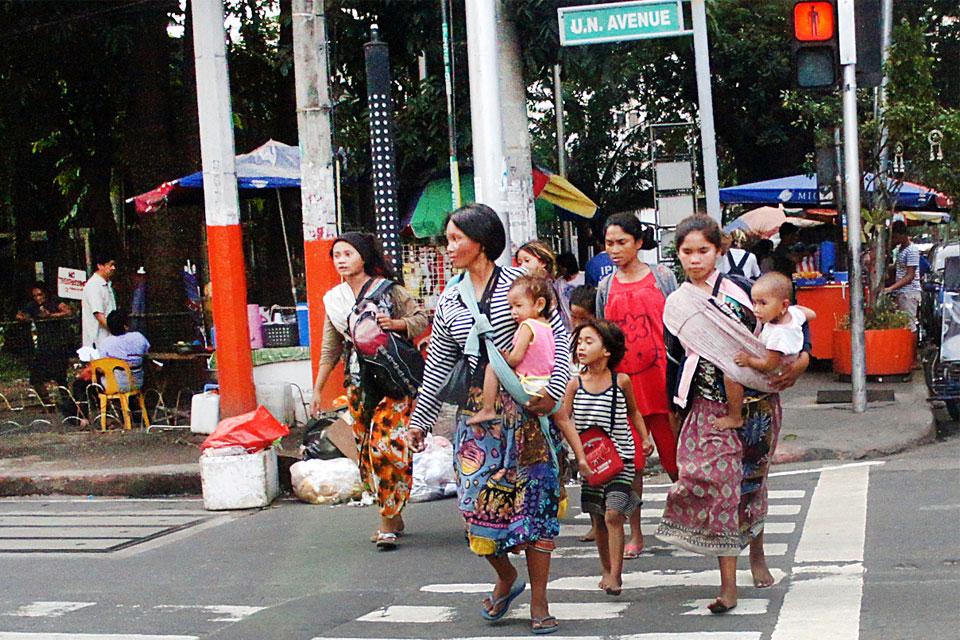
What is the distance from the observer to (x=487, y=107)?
1077 centimetres

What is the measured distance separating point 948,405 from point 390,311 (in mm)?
6303

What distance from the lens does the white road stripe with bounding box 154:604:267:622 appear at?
638 centimetres

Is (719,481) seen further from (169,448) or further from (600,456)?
(169,448)

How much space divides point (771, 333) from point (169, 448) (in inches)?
296

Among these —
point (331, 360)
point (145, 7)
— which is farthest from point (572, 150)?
point (331, 360)

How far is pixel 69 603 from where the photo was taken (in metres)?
6.89

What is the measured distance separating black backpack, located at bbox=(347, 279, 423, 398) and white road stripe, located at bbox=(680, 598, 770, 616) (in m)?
2.36

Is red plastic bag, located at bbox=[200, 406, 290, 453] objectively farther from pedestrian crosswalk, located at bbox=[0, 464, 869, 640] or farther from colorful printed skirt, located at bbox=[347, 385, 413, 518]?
pedestrian crosswalk, located at bbox=[0, 464, 869, 640]

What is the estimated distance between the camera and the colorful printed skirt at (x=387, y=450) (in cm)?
796

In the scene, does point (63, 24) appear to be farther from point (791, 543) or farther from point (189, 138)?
point (791, 543)

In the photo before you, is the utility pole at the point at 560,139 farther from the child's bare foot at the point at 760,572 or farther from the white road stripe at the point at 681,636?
the white road stripe at the point at 681,636

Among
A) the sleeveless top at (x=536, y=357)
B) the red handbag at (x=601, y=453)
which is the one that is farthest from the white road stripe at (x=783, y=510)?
the sleeveless top at (x=536, y=357)

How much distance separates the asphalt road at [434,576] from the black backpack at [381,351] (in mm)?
975

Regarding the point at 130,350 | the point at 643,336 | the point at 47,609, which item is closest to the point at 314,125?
the point at 130,350
